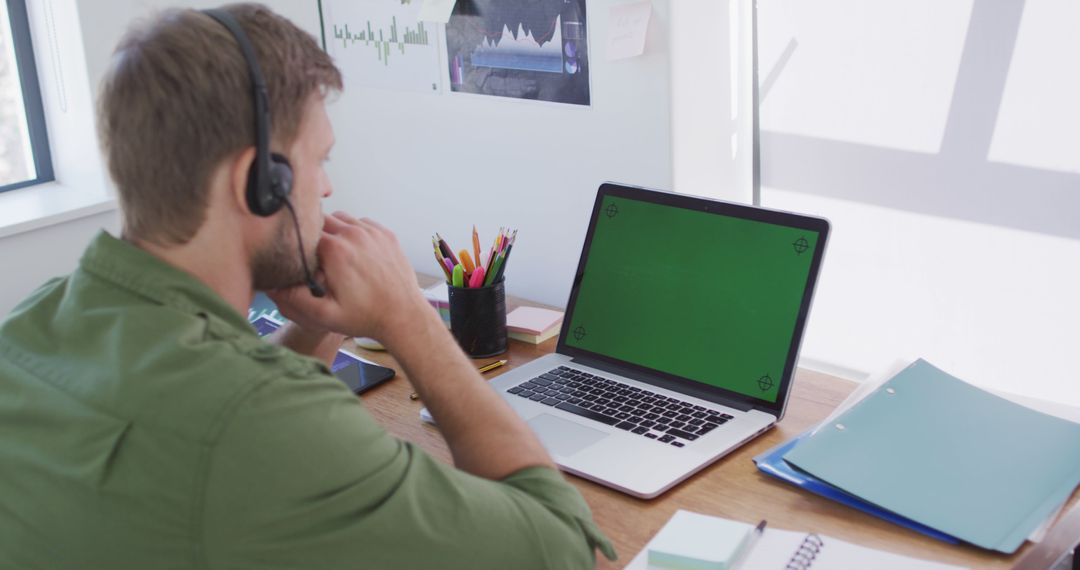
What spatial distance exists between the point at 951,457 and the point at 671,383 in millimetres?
373

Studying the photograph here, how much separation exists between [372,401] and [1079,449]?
0.85m

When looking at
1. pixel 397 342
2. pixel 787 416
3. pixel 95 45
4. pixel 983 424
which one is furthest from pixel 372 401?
pixel 95 45

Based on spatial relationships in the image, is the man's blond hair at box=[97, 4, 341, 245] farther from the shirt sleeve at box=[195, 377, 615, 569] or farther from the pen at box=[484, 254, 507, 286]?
the pen at box=[484, 254, 507, 286]

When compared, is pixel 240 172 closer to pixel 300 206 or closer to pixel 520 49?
pixel 300 206

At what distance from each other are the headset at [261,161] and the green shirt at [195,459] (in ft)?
0.30

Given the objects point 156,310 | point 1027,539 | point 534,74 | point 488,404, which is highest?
point 534,74

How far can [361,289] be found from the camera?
44.4 inches

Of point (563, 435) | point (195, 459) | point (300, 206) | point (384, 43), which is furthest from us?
point (384, 43)

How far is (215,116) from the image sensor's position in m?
0.88

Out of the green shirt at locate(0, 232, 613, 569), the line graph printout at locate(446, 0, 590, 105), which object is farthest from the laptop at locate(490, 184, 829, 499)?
the green shirt at locate(0, 232, 613, 569)

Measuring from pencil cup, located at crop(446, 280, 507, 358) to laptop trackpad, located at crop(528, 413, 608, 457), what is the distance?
0.82ft

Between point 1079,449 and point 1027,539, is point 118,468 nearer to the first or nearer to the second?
point 1027,539

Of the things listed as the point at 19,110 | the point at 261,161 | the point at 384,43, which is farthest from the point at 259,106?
the point at 19,110

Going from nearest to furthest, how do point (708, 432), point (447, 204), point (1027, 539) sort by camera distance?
point (1027, 539)
point (708, 432)
point (447, 204)
